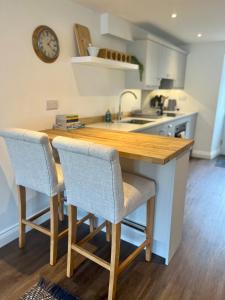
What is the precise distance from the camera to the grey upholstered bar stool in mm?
1285

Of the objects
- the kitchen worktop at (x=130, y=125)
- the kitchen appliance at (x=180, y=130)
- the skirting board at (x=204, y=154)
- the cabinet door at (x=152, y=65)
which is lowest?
the skirting board at (x=204, y=154)

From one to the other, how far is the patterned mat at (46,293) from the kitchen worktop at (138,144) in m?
1.00

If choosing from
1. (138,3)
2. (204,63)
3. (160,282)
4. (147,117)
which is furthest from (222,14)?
(160,282)

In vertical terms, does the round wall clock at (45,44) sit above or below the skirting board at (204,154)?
above

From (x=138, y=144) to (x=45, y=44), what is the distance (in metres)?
1.29

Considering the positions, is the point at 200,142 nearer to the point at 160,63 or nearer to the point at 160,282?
the point at 160,63

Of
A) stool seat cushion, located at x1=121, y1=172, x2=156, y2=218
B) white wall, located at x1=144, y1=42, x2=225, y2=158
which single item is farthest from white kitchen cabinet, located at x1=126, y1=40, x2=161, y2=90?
stool seat cushion, located at x1=121, y1=172, x2=156, y2=218

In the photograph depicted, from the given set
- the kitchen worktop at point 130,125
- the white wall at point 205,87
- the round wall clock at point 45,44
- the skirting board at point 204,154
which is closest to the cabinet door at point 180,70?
the white wall at point 205,87

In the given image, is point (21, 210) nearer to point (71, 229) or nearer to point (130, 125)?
point (71, 229)

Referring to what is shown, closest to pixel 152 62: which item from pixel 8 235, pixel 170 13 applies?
pixel 170 13

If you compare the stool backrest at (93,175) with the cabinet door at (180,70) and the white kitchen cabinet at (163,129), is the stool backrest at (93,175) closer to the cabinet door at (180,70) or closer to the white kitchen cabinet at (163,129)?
the white kitchen cabinet at (163,129)

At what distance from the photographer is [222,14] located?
260 cm

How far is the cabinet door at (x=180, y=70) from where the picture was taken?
4232mm

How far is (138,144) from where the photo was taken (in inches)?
69.3
